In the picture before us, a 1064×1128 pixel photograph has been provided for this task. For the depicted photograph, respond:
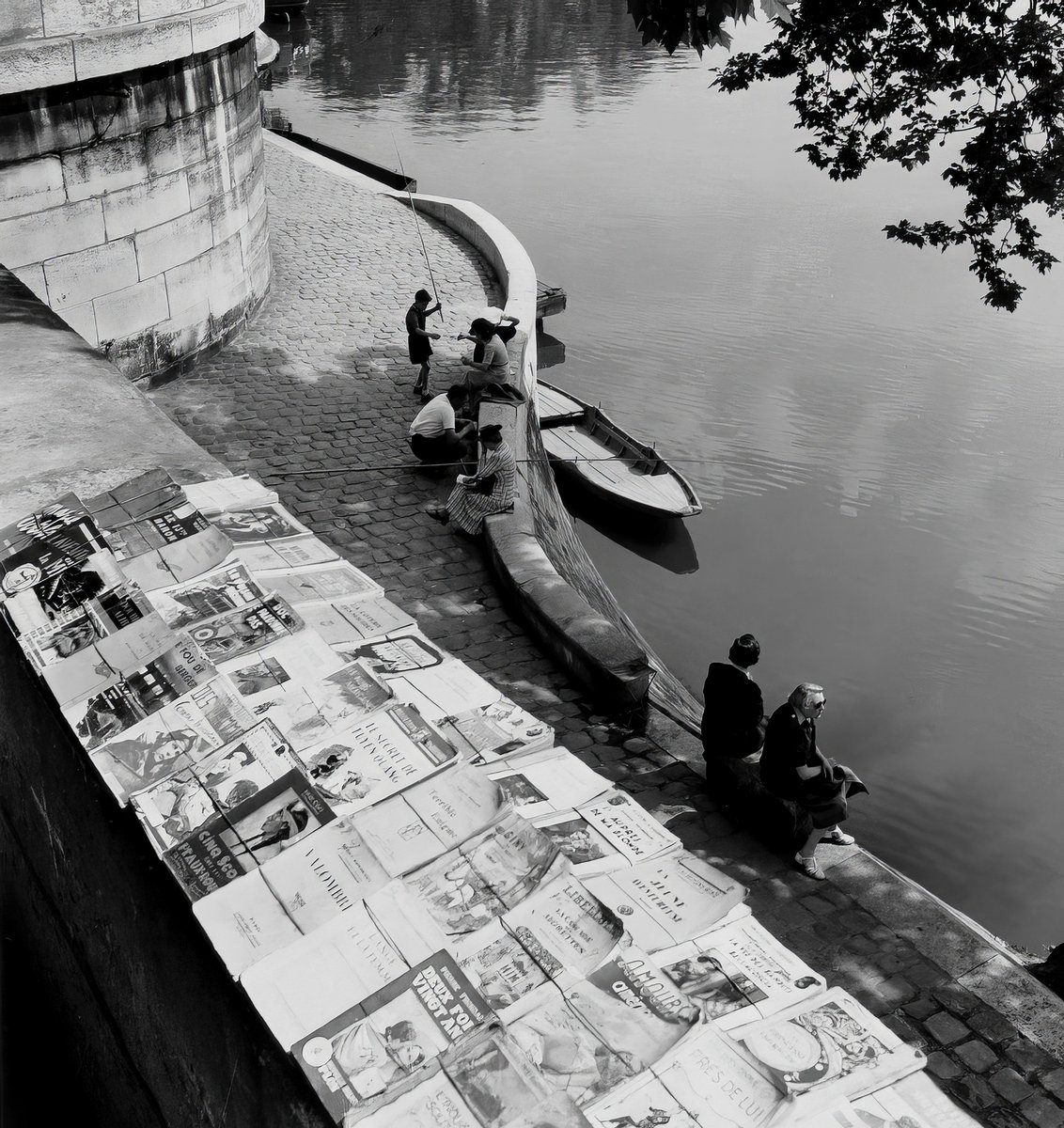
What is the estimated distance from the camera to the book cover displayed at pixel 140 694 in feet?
10.5

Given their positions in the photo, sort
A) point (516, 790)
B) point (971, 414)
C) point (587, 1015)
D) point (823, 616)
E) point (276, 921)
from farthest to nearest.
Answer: point (971, 414) < point (823, 616) < point (516, 790) < point (276, 921) < point (587, 1015)

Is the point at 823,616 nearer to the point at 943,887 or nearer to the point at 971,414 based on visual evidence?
the point at 943,887

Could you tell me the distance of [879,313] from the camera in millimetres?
19562

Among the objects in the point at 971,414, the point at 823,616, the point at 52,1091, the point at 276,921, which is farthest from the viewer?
the point at 971,414

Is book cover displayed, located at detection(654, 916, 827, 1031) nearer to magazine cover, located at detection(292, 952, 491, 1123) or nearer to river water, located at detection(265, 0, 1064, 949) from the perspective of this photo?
magazine cover, located at detection(292, 952, 491, 1123)

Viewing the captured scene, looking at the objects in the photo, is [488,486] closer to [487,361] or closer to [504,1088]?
[487,361]

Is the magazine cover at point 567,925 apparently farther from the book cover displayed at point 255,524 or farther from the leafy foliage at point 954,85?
the leafy foliage at point 954,85

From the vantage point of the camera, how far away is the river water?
10477 millimetres

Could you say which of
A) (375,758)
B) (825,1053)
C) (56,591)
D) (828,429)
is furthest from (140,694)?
(828,429)

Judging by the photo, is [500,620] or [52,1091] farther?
[500,620]

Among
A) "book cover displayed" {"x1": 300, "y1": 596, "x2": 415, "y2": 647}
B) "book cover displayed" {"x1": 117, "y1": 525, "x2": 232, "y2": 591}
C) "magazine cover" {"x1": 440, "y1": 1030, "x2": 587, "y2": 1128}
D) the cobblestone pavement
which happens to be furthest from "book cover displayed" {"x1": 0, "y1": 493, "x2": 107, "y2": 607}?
the cobblestone pavement

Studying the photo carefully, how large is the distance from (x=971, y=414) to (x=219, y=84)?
37.8ft

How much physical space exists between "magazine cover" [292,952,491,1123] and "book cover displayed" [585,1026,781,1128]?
334 mm

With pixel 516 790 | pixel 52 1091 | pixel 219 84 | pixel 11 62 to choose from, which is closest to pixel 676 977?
pixel 516 790
